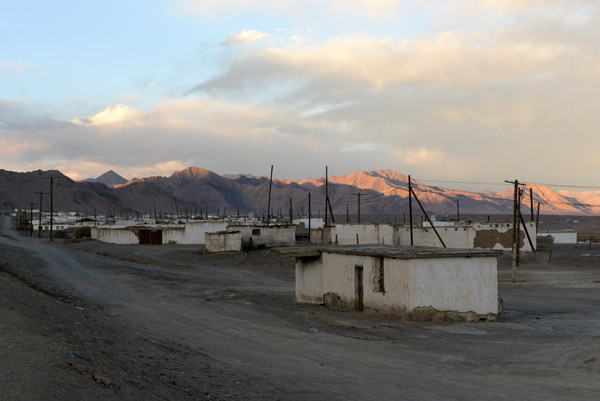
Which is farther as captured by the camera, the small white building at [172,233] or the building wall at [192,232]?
the small white building at [172,233]

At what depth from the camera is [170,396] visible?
9.38m

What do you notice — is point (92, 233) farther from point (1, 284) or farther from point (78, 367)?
point (78, 367)

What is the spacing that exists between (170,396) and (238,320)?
11.0 metres

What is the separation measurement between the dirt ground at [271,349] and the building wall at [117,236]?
144 ft

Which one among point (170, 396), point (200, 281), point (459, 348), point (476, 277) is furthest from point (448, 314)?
point (200, 281)

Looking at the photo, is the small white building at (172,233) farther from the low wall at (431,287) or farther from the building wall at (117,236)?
the low wall at (431,287)

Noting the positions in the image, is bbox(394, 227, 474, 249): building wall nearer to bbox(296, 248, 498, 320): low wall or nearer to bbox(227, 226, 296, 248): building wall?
bbox(227, 226, 296, 248): building wall

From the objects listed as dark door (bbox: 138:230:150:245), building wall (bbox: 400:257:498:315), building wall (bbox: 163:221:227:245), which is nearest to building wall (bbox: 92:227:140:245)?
dark door (bbox: 138:230:150:245)

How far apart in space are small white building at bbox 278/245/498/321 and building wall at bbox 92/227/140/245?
55.6m

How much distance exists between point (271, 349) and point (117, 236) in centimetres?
6522

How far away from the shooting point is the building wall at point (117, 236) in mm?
74375

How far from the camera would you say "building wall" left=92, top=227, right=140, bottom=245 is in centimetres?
7438

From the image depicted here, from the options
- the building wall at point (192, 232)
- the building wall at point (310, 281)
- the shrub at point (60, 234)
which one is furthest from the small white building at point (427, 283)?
the shrub at point (60, 234)

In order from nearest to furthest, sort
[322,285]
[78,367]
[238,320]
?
[78,367]
[238,320]
[322,285]
